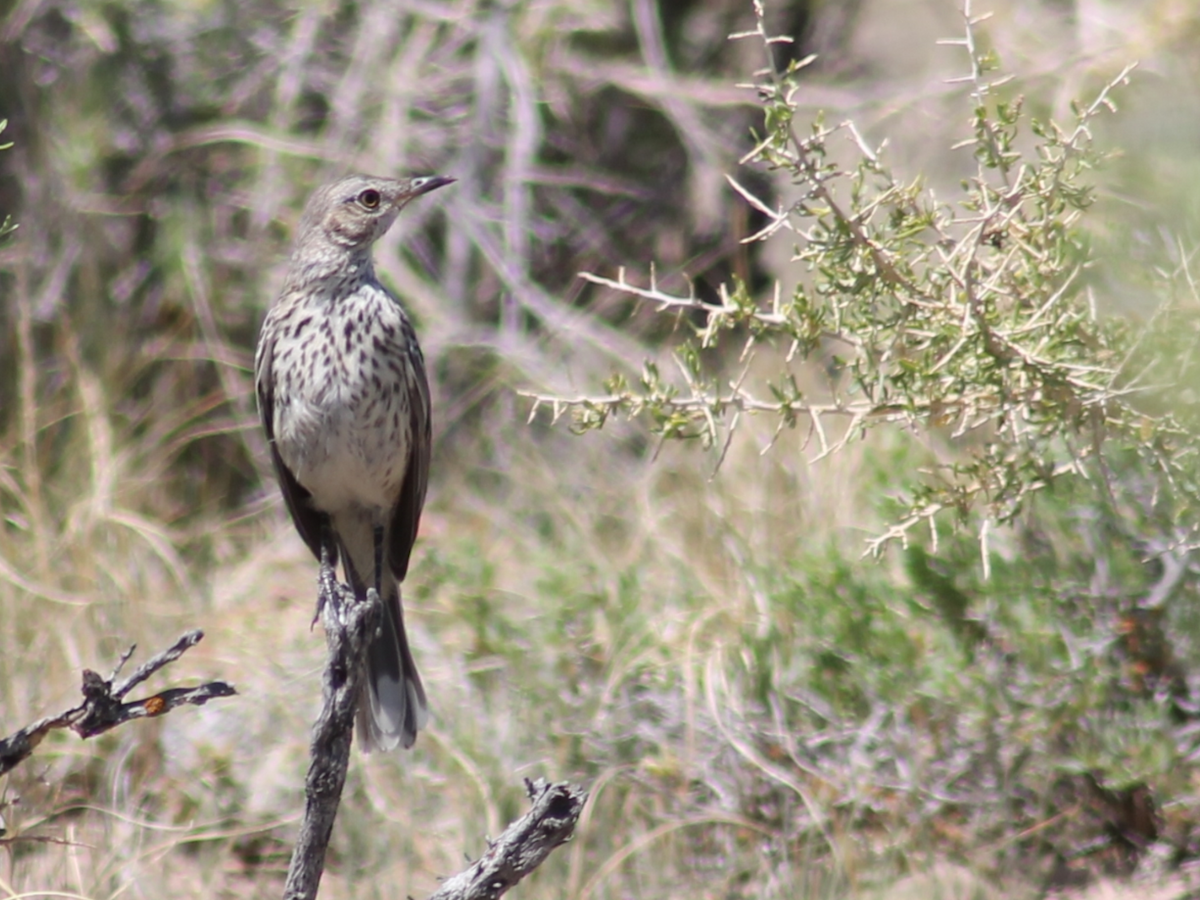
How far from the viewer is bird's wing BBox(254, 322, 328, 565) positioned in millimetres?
4723

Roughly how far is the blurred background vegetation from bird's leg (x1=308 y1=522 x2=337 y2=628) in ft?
2.85

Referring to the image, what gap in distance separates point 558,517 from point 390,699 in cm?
204

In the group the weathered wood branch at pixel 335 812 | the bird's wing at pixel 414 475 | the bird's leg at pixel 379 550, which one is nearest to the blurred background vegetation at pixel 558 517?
the bird's wing at pixel 414 475

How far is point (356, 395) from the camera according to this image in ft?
14.9

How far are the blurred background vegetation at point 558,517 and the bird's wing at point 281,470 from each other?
36.1 inches

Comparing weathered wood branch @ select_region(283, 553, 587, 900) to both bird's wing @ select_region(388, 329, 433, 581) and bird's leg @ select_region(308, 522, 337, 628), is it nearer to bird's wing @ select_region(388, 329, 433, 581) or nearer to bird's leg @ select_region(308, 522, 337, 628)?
bird's leg @ select_region(308, 522, 337, 628)

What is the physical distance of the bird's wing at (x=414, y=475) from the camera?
186 inches

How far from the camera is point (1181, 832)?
4680 mm

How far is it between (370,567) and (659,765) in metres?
1.19

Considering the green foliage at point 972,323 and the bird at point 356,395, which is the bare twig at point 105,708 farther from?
the bird at point 356,395

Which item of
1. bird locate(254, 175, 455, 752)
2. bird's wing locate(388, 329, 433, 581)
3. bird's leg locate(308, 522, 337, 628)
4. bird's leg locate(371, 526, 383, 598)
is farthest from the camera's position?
bird's leg locate(371, 526, 383, 598)

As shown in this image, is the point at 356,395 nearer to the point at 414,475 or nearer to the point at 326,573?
the point at 414,475

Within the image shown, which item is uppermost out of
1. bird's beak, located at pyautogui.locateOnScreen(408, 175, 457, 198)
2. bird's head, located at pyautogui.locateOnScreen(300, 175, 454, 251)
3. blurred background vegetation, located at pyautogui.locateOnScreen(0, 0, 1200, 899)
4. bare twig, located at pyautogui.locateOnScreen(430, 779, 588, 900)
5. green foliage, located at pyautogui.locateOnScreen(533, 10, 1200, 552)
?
green foliage, located at pyautogui.locateOnScreen(533, 10, 1200, 552)

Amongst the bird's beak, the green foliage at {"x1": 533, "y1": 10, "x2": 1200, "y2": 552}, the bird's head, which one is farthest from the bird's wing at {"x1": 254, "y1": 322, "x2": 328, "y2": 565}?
the green foliage at {"x1": 533, "y1": 10, "x2": 1200, "y2": 552}
